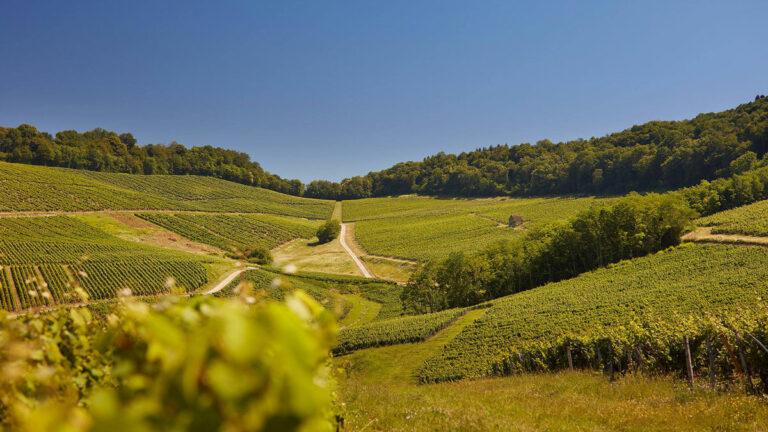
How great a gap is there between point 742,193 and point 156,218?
147 m

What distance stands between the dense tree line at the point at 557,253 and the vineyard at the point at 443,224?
21.7 meters

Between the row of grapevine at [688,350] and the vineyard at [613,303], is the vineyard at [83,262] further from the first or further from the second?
the row of grapevine at [688,350]

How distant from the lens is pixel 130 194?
121m

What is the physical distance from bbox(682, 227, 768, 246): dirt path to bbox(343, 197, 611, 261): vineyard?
26080 millimetres

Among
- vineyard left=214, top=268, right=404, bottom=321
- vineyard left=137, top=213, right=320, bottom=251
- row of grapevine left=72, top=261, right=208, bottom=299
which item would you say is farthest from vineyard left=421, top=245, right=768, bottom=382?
vineyard left=137, top=213, right=320, bottom=251

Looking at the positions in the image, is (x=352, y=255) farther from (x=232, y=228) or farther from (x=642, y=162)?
(x=642, y=162)

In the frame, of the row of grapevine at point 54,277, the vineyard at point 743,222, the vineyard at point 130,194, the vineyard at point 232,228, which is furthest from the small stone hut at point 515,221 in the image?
the row of grapevine at point 54,277

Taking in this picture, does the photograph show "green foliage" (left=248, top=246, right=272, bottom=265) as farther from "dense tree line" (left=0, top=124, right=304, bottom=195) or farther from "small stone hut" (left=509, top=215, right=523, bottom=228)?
"dense tree line" (left=0, top=124, right=304, bottom=195)

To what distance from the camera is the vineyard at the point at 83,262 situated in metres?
54.6

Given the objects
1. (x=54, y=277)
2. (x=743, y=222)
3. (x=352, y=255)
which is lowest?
(x=352, y=255)

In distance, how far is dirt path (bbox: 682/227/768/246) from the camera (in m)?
42.2

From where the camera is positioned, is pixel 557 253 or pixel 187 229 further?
pixel 187 229

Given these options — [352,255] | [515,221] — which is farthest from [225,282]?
[515,221]

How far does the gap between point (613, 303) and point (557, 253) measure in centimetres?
3029
